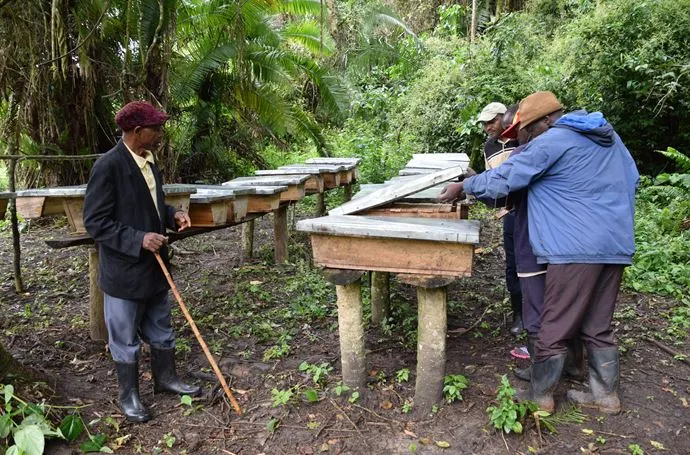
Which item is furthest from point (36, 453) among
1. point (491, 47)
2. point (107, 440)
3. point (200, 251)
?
point (491, 47)

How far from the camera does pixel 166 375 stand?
3.54 m

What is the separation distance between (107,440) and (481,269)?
181 inches

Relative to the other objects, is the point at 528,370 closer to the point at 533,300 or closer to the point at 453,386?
the point at 533,300

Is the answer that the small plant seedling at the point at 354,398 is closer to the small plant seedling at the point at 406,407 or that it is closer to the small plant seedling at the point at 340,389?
the small plant seedling at the point at 340,389

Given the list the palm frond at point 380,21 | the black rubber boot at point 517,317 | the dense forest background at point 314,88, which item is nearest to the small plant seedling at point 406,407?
the black rubber boot at point 517,317

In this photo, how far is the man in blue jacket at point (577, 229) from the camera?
9.81ft

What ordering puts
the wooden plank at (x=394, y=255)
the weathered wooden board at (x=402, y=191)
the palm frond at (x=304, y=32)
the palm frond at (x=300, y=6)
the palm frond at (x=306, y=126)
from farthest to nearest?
the palm frond at (x=304, y=32), the palm frond at (x=306, y=126), the palm frond at (x=300, y=6), the weathered wooden board at (x=402, y=191), the wooden plank at (x=394, y=255)

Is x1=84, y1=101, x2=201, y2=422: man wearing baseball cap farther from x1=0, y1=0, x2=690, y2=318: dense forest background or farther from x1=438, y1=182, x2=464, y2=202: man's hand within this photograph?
x1=0, y1=0, x2=690, y2=318: dense forest background

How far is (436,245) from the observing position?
2916 millimetres

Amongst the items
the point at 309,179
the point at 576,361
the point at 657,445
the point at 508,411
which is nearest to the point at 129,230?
the point at 508,411

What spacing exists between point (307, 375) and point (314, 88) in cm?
1223

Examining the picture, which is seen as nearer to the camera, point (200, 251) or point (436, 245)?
point (436, 245)

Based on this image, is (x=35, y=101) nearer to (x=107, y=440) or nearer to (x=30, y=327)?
(x=30, y=327)

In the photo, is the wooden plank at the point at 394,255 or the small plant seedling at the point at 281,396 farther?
the small plant seedling at the point at 281,396
